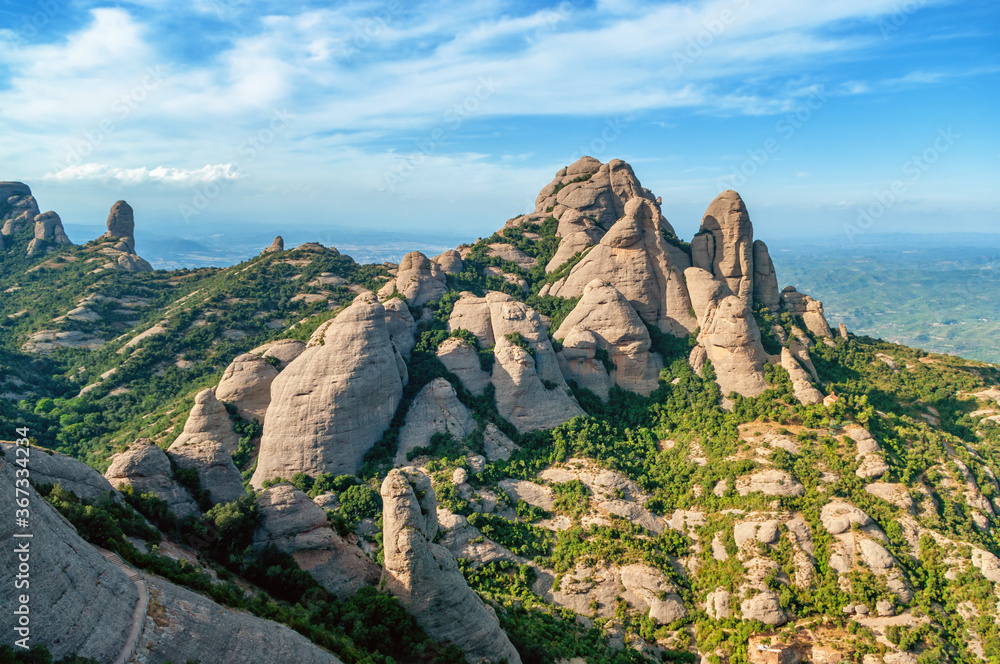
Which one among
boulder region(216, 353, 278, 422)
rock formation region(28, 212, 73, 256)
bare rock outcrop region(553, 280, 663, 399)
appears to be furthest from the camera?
rock formation region(28, 212, 73, 256)

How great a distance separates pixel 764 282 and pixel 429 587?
40070 mm

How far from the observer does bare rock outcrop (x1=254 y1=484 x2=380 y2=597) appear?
20219mm

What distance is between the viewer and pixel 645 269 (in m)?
48.3

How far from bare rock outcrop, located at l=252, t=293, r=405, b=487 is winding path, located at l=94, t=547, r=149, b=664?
69.5 ft

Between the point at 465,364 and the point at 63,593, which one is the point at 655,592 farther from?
the point at 63,593

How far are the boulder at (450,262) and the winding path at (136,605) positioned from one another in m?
43.3

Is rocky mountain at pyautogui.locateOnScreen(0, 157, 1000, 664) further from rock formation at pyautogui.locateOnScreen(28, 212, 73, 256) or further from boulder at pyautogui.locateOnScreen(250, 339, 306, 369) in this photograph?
rock formation at pyautogui.locateOnScreen(28, 212, 73, 256)

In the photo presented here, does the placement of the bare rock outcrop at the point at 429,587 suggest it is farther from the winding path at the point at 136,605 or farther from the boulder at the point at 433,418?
the boulder at the point at 433,418

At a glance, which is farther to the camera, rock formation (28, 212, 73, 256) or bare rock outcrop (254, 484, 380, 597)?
rock formation (28, 212, 73, 256)

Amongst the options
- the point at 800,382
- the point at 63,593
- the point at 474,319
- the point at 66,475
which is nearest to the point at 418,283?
the point at 474,319

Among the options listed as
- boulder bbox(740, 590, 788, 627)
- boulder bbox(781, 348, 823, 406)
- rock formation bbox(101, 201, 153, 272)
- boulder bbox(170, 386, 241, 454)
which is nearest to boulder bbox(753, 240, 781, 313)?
boulder bbox(781, 348, 823, 406)

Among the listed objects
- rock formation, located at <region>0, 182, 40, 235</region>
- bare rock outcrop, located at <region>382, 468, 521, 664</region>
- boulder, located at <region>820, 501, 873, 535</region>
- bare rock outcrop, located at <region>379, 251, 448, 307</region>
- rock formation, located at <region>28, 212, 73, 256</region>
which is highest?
rock formation, located at <region>0, 182, 40, 235</region>

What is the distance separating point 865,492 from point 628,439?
14408mm

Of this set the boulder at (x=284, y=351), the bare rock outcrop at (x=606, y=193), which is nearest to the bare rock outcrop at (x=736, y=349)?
the bare rock outcrop at (x=606, y=193)
